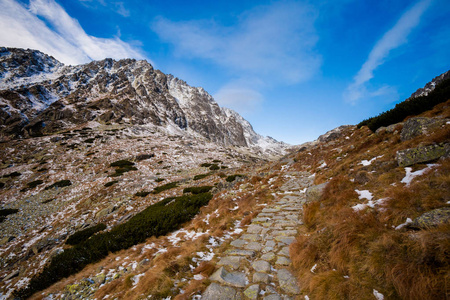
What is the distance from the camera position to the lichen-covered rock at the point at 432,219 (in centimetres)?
291

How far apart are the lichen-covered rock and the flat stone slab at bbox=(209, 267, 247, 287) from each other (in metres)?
3.54

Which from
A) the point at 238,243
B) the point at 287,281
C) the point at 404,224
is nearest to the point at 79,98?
the point at 238,243

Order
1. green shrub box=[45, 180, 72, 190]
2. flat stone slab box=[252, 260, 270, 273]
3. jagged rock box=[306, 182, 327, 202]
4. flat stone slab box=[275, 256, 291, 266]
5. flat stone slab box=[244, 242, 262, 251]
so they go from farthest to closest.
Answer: green shrub box=[45, 180, 72, 190], jagged rock box=[306, 182, 327, 202], flat stone slab box=[244, 242, 262, 251], flat stone slab box=[275, 256, 291, 266], flat stone slab box=[252, 260, 270, 273]

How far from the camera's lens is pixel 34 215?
16.7 metres

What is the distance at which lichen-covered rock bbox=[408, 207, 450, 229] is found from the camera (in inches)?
114

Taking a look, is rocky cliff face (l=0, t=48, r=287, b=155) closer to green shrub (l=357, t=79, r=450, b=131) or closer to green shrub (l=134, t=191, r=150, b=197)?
green shrub (l=134, t=191, r=150, b=197)

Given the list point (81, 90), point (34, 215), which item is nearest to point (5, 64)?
point (81, 90)

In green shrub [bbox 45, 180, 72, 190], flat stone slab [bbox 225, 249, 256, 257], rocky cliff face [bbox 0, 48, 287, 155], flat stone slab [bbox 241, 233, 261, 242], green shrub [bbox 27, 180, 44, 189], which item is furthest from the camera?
rocky cliff face [bbox 0, 48, 287, 155]

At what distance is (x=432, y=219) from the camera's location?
9.86ft

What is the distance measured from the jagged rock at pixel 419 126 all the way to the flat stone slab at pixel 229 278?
8984mm

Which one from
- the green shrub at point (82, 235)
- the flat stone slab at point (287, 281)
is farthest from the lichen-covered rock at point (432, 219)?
the green shrub at point (82, 235)

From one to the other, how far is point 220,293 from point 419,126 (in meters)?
10.00

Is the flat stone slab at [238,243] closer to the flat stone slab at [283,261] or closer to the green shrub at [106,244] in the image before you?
the flat stone slab at [283,261]

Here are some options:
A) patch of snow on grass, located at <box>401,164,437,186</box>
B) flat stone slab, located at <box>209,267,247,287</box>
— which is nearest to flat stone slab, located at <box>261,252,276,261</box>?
flat stone slab, located at <box>209,267,247,287</box>
